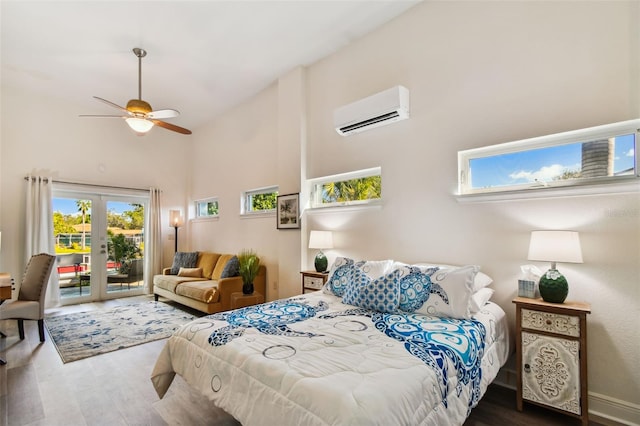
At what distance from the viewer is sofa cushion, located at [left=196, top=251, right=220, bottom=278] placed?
539cm

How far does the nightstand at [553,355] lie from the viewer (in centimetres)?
192

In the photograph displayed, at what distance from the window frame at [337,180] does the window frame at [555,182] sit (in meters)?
0.91

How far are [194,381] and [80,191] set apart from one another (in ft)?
17.0

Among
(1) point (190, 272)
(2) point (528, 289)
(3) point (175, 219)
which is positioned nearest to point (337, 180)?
(2) point (528, 289)

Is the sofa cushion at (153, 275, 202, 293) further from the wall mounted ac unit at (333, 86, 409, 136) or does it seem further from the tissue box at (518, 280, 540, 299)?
the tissue box at (518, 280, 540, 299)

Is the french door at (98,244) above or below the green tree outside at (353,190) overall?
below

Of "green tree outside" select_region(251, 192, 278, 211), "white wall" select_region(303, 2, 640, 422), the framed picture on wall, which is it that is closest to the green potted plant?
the framed picture on wall

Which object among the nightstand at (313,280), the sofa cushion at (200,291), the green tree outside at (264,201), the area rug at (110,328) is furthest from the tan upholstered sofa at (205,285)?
the nightstand at (313,280)

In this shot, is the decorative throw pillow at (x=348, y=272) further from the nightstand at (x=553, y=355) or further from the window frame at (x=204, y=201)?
the window frame at (x=204, y=201)

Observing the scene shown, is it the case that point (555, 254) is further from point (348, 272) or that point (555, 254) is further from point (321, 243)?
point (321, 243)

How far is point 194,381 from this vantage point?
1782 millimetres

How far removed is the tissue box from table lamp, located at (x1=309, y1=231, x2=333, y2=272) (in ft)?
6.61

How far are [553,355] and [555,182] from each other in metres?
1.26

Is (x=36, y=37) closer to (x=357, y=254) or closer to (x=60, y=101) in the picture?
(x=60, y=101)
